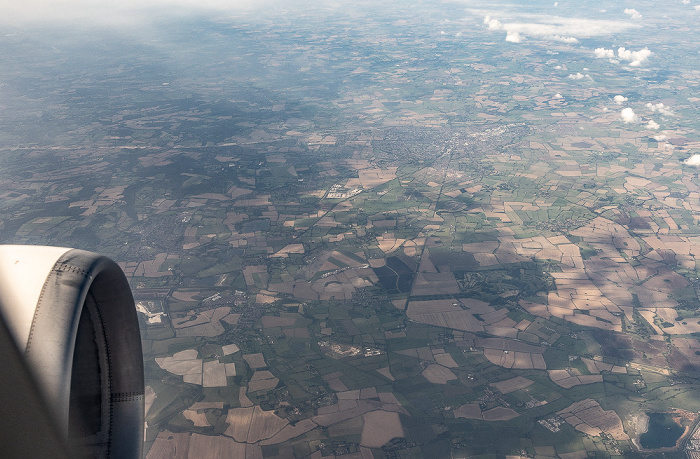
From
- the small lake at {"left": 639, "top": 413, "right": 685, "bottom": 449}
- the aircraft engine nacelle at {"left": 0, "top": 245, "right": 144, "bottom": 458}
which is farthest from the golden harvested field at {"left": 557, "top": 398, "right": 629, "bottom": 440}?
the aircraft engine nacelle at {"left": 0, "top": 245, "right": 144, "bottom": 458}

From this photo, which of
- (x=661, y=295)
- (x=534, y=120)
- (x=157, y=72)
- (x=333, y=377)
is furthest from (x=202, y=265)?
(x=157, y=72)

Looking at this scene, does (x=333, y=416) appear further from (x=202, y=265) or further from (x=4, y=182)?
(x=4, y=182)

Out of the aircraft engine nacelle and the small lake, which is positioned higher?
the aircraft engine nacelle

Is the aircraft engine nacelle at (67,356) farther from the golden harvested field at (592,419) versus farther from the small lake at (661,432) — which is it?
the small lake at (661,432)

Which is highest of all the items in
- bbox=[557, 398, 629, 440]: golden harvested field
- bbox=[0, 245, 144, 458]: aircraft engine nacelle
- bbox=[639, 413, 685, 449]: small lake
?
bbox=[0, 245, 144, 458]: aircraft engine nacelle

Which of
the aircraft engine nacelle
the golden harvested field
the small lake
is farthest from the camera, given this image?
the golden harvested field

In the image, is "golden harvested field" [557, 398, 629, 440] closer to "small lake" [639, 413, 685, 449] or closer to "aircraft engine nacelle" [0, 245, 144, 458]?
"small lake" [639, 413, 685, 449]

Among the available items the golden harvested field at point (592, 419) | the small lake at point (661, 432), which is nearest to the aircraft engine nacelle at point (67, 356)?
the golden harvested field at point (592, 419)
